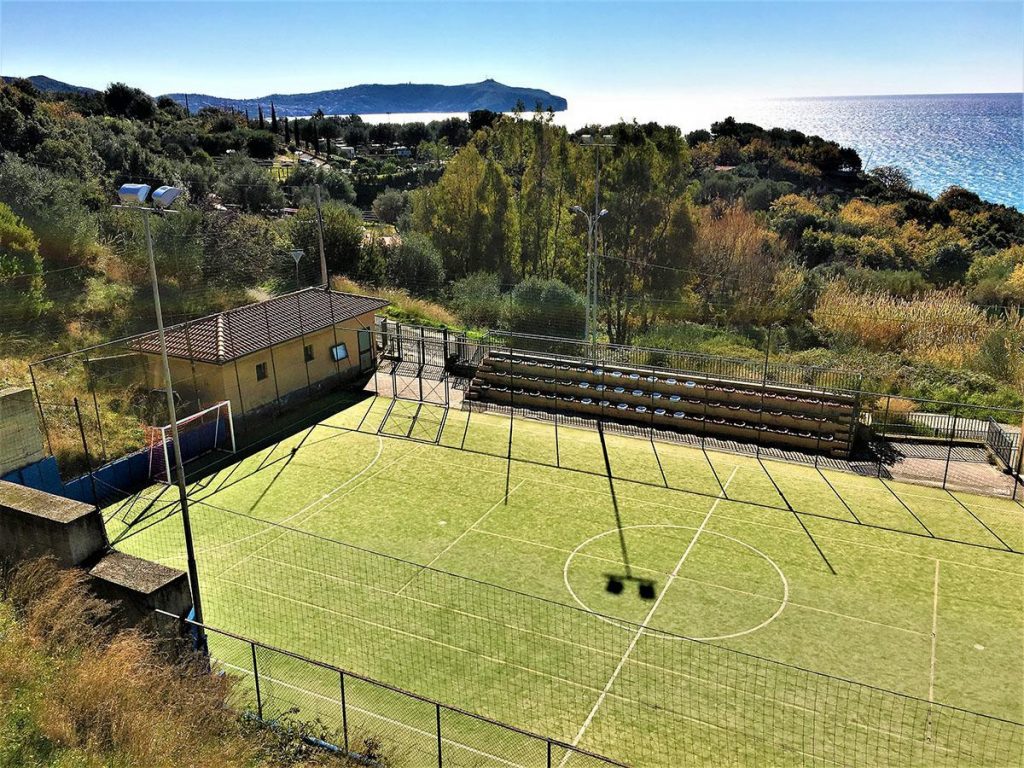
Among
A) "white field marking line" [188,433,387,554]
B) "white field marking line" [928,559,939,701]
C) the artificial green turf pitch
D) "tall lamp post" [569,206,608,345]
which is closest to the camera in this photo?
the artificial green turf pitch

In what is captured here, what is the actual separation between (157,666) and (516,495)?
31.4 feet

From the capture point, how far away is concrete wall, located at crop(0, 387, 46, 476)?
16.8 m

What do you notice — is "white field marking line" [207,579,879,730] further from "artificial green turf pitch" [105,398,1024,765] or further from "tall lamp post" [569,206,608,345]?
"tall lamp post" [569,206,608,345]

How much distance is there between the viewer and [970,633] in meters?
13.8

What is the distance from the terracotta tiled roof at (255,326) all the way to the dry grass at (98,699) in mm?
11215

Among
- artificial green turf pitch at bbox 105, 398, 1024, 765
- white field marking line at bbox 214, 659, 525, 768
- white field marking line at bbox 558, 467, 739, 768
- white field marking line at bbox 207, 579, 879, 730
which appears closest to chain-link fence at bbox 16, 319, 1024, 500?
artificial green turf pitch at bbox 105, 398, 1024, 765

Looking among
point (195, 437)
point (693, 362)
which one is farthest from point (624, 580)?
point (693, 362)

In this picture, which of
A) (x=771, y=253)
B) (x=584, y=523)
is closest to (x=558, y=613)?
(x=584, y=523)

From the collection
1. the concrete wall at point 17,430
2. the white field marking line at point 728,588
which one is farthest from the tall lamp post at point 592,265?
the concrete wall at point 17,430

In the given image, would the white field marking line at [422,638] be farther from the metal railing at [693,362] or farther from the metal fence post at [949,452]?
the metal railing at [693,362]

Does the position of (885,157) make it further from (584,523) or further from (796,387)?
(584,523)

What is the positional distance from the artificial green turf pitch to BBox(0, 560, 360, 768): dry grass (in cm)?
141

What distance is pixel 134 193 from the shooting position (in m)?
11.5

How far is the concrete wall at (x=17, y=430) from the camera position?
16.8m
